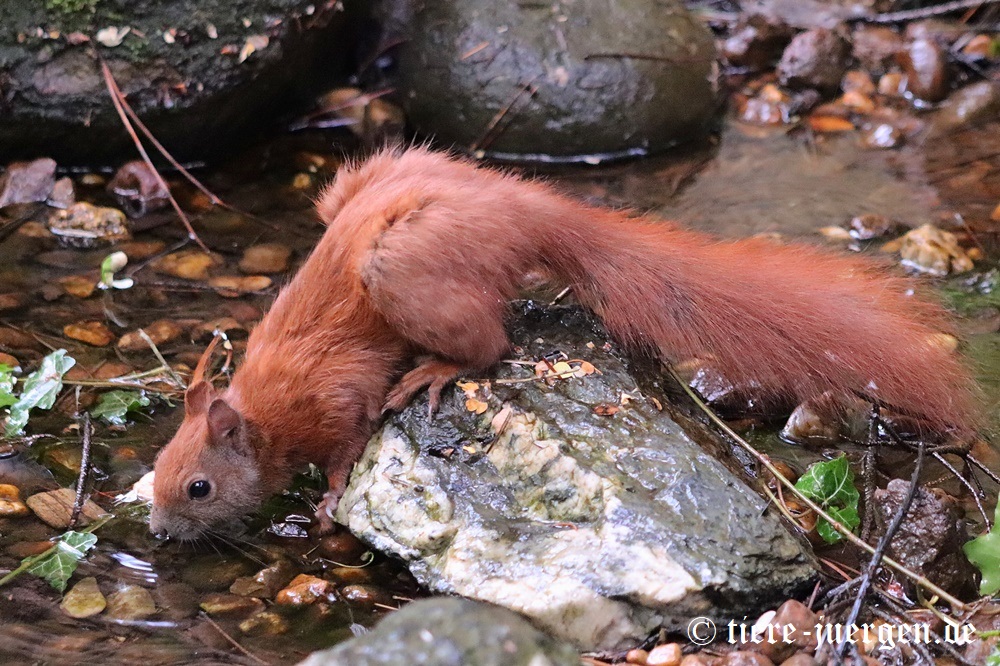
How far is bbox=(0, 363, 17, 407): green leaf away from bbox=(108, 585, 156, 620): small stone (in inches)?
39.6

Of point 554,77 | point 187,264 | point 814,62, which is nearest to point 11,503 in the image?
point 187,264

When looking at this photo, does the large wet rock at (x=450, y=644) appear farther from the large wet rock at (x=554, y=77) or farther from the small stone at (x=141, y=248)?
the large wet rock at (x=554, y=77)

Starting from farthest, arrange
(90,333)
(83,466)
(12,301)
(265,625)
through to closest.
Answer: (12,301) → (90,333) → (83,466) → (265,625)

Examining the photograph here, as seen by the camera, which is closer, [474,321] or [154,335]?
[474,321]

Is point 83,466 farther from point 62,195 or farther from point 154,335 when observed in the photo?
point 62,195

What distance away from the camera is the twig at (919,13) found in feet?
21.7

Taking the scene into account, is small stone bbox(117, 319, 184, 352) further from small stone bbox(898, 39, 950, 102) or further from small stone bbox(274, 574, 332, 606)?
small stone bbox(898, 39, 950, 102)

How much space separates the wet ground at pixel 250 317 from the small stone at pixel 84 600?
0.10 ft

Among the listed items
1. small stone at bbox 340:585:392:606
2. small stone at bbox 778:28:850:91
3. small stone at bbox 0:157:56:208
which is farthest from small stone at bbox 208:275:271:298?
small stone at bbox 778:28:850:91

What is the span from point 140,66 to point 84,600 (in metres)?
3.21

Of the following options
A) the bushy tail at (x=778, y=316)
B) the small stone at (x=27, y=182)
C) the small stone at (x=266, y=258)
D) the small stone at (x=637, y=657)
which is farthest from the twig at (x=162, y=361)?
the small stone at (x=637, y=657)

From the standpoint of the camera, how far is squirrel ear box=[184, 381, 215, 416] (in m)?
3.16

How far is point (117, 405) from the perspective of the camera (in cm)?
364

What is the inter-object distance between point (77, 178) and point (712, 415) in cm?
381
